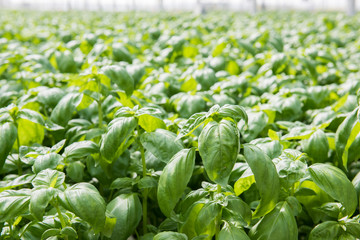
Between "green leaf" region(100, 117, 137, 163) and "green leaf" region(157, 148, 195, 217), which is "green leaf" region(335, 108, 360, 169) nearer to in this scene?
"green leaf" region(157, 148, 195, 217)

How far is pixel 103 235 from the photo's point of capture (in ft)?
3.92

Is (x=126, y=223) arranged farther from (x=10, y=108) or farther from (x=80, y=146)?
(x=10, y=108)

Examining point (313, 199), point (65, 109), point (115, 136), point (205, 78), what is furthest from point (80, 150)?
point (205, 78)

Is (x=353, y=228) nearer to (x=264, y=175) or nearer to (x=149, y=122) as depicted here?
(x=264, y=175)

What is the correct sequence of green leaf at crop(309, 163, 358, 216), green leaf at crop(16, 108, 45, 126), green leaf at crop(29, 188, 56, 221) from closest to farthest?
green leaf at crop(29, 188, 56, 221) → green leaf at crop(309, 163, 358, 216) → green leaf at crop(16, 108, 45, 126)

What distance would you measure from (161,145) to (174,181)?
18cm

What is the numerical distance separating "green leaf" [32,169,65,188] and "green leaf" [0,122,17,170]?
0.89 feet

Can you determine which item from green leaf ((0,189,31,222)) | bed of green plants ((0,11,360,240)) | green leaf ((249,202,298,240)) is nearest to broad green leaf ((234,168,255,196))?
bed of green plants ((0,11,360,240))

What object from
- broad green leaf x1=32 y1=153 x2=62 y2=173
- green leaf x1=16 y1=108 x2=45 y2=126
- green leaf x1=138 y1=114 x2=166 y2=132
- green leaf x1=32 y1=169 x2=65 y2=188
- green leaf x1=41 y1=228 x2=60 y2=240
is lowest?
green leaf x1=41 y1=228 x2=60 y2=240

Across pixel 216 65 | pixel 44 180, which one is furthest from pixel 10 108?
pixel 216 65

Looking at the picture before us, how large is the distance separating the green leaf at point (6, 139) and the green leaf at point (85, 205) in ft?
1.18

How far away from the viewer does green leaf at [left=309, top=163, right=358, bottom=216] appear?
1074 millimetres

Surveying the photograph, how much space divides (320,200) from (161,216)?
56cm

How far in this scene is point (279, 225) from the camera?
1065mm
